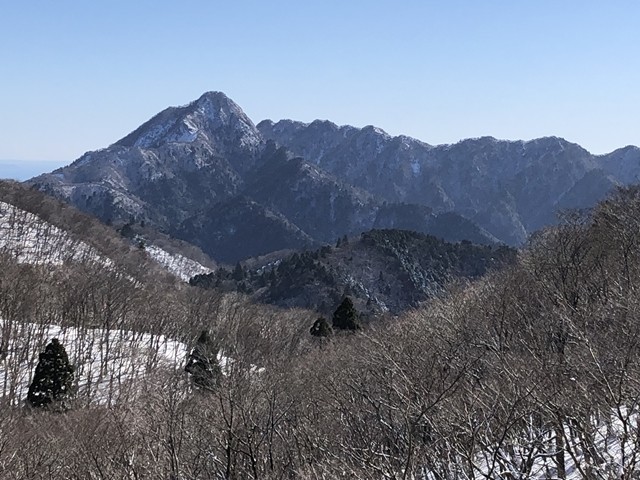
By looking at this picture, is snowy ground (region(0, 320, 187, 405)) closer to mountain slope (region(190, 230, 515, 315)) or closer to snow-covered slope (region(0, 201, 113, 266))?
snow-covered slope (region(0, 201, 113, 266))

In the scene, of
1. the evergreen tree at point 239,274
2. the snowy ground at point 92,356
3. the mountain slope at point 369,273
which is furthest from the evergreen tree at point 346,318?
the evergreen tree at point 239,274

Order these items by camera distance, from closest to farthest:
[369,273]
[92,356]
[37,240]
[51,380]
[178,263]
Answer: [51,380] < [92,356] < [37,240] < [369,273] < [178,263]

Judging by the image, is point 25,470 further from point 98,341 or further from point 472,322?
point 98,341

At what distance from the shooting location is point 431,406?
1109 centimetres

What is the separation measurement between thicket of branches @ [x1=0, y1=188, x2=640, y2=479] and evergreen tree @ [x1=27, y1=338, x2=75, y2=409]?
122 cm

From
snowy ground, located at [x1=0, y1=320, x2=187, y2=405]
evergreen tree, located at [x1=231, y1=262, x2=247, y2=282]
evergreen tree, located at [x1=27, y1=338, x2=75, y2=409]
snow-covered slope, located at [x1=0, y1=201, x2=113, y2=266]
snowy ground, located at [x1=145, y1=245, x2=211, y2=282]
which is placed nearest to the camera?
evergreen tree, located at [x1=27, y1=338, x2=75, y2=409]

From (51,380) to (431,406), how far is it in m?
28.1

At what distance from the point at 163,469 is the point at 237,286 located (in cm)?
12611

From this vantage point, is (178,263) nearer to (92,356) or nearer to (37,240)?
(37,240)

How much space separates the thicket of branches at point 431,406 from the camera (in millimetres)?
11672

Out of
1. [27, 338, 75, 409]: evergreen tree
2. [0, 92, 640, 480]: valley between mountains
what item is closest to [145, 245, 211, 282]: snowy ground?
[0, 92, 640, 480]: valley between mountains

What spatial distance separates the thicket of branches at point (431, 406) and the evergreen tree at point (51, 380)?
1.22m

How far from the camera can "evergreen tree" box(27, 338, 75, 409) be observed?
3281 centimetres

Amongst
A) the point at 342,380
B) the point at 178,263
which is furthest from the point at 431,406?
the point at 178,263
